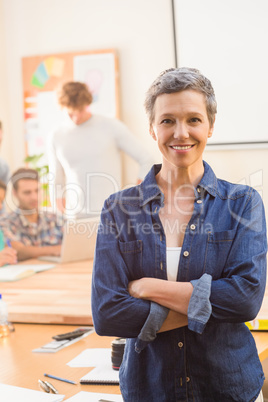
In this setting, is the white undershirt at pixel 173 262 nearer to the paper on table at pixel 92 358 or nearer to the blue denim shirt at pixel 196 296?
the blue denim shirt at pixel 196 296

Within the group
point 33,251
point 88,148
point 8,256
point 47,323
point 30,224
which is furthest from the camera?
point 88,148

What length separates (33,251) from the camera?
3.96 metres

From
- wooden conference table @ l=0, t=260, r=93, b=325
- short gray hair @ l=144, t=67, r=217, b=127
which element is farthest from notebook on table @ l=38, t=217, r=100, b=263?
short gray hair @ l=144, t=67, r=217, b=127

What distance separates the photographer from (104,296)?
4.80ft

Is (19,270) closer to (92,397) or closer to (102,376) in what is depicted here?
(102,376)

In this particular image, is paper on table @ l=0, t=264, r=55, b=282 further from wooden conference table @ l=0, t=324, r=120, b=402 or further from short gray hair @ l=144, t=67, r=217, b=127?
short gray hair @ l=144, t=67, r=217, b=127

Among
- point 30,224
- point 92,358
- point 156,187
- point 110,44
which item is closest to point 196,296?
point 156,187

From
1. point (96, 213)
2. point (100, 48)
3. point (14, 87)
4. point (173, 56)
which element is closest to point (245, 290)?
point (96, 213)

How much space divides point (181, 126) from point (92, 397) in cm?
90

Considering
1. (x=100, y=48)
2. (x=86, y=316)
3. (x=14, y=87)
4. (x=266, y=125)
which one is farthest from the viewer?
(x=14, y=87)

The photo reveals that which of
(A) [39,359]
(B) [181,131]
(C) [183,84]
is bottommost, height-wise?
(A) [39,359]

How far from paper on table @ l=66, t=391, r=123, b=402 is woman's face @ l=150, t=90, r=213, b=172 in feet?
2.55

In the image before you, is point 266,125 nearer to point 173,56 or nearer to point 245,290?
point 173,56

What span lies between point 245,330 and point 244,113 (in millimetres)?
3458
